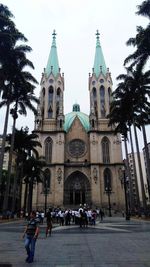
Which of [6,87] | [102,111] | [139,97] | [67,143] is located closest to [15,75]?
[6,87]

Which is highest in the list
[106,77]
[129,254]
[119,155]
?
[106,77]

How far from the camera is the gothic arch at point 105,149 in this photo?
51.7 m

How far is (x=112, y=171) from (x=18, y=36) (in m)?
34.0

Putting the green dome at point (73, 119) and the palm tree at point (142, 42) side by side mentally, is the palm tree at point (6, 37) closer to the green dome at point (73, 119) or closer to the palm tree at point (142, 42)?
the palm tree at point (142, 42)

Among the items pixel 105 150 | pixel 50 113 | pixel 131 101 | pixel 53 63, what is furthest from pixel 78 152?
pixel 53 63

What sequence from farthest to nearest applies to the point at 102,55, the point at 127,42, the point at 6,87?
the point at 102,55 → the point at 6,87 → the point at 127,42

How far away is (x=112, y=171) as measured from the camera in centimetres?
5041

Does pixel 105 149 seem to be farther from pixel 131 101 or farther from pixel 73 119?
pixel 131 101

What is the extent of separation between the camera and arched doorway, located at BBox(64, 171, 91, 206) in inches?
1980

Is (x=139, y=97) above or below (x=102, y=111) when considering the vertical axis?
below

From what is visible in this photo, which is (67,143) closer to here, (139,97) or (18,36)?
(139,97)

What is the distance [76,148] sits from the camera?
53.5 m

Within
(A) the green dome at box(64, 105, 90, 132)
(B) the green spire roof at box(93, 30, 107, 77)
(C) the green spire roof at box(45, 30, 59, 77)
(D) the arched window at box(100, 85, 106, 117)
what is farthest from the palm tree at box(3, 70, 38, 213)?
(B) the green spire roof at box(93, 30, 107, 77)

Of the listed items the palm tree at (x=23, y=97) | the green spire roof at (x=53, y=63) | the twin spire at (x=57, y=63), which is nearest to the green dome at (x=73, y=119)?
the twin spire at (x=57, y=63)
